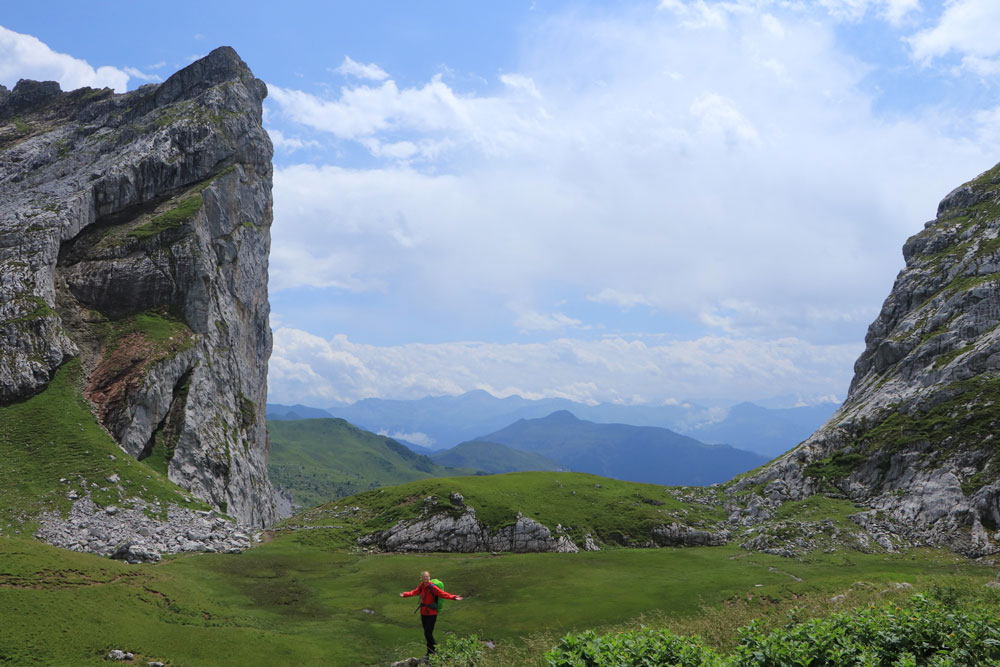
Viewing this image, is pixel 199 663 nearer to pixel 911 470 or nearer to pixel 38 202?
pixel 911 470

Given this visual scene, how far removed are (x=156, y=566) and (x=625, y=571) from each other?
46.4 m

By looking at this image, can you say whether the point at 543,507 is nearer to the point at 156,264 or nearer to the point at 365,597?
the point at 365,597

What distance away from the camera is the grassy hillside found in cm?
6366

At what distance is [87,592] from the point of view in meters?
36.5

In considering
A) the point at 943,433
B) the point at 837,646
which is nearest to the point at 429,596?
the point at 837,646

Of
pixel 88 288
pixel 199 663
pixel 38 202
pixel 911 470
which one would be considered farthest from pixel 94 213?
pixel 911 470

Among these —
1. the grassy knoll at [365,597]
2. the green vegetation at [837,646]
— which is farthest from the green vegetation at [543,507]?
the green vegetation at [837,646]

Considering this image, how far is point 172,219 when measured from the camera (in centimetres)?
11650

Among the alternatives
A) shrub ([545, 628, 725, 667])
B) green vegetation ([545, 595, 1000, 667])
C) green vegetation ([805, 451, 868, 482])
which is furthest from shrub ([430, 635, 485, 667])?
green vegetation ([805, 451, 868, 482])

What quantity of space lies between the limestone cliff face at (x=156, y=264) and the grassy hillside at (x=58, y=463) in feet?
12.8

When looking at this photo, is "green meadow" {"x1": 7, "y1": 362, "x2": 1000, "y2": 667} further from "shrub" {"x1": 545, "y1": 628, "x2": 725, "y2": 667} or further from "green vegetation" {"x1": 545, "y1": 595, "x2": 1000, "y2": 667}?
"green vegetation" {"x1": 545, "y1": 595, "x2": 1000, "y2": 667}

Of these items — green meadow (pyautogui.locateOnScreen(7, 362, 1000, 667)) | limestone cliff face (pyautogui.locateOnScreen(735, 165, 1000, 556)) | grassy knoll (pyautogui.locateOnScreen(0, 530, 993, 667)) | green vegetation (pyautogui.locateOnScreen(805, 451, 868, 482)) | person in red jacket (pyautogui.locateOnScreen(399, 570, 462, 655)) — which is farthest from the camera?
green vegetation (pyautogui.locateOnScreen(805, 451, 868, 482))

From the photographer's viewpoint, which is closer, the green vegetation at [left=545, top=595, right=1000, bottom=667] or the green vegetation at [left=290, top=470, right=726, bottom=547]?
the green vegetation at [left=545, top=595, right=1000, bottom=667]

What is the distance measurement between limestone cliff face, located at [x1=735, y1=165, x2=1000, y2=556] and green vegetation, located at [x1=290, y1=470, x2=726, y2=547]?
17601 mm
